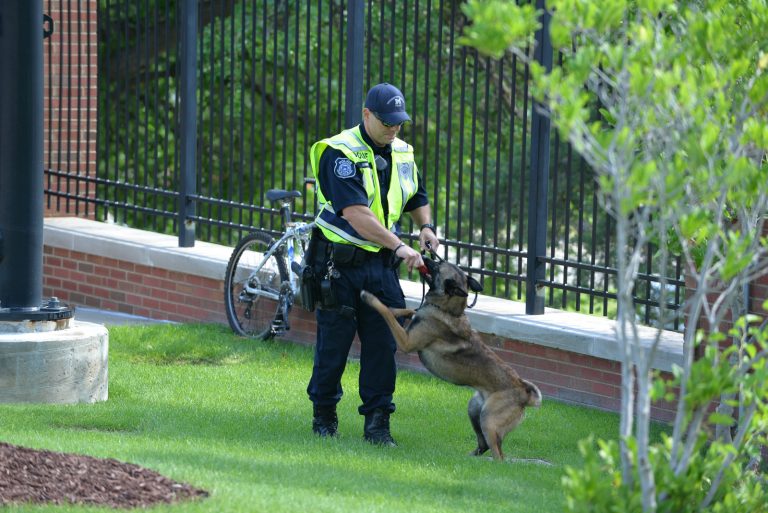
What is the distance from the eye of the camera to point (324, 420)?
24.9 feet

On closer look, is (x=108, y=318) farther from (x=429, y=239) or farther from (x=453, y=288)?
(x=453, y=288)

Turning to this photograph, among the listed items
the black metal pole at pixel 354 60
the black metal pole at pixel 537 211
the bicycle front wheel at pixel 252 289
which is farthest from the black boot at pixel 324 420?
the black metal pole at pixel 354 60

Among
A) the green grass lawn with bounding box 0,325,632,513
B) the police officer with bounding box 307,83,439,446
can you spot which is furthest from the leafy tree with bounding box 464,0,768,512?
the police officer with bounding box 307,83,439,446

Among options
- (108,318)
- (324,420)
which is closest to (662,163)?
(324,420)

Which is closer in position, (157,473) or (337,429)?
(157,473)

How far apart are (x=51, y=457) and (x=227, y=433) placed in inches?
63.5

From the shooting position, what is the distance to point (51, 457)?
A: 5.96 m

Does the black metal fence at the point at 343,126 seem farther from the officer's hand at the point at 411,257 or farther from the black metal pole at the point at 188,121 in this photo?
the officer's hand at the point at 411,257

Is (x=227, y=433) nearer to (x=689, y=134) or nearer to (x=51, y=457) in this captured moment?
(x=51, y=457)

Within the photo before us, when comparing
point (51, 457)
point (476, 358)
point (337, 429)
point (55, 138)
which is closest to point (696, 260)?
point (476, 358)

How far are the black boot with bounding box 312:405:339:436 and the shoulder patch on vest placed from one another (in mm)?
1330

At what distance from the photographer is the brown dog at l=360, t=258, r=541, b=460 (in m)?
7.21

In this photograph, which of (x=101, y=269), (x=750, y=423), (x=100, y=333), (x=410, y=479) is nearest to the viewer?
(x=750, y=423)

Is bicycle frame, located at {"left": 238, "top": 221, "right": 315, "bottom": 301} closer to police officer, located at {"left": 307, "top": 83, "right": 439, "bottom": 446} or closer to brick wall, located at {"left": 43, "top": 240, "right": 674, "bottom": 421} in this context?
brick wall, located at {"left": 43, "top": 240, "right": 674, "bottom": 421}
